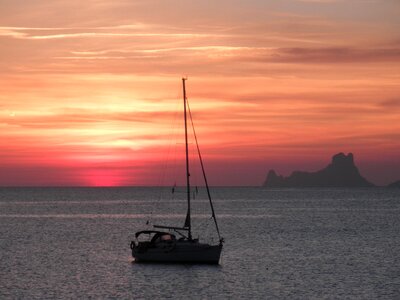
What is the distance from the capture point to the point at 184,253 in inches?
3258

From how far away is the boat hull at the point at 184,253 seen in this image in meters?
82.8

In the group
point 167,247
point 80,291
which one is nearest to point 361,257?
point 167,247

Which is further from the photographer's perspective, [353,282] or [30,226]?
[30,226]

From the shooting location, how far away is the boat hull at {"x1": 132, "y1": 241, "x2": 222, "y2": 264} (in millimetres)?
82812

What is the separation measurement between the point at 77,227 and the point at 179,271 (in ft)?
264

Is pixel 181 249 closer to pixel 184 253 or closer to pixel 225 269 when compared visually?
pixel 184 253

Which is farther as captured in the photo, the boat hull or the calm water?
the boat hull

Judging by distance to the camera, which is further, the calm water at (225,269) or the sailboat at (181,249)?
the sailboat at (181,249)

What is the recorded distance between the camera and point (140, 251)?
8575 cm

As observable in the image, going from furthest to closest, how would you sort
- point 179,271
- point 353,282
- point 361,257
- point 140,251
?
point 361,257 < point 140,251 < point 179,271 < point 353,282

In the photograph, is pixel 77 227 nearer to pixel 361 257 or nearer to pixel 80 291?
pixel 361 257

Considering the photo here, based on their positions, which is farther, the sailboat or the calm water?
the sailboat

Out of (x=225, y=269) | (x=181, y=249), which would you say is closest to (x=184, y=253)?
(x=181, y=249)

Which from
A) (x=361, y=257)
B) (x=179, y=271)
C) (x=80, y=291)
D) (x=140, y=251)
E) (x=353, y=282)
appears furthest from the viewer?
(x=361, y=257)
